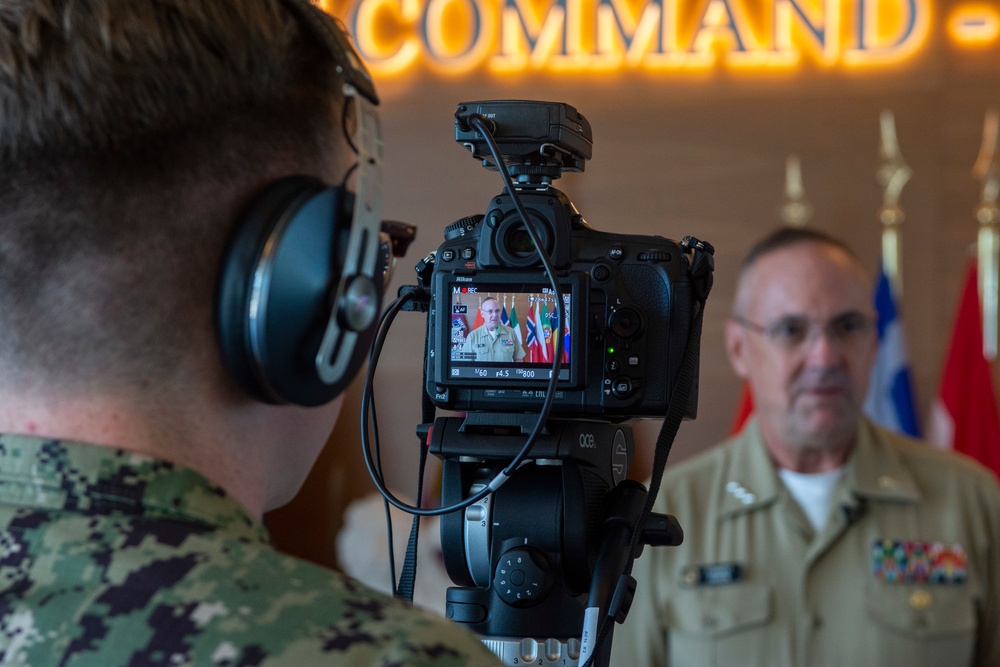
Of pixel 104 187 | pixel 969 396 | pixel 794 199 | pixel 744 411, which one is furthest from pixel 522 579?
pixel 794 199

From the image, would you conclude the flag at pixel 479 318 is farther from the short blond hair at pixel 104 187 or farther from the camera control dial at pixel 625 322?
the short blond hair at pixel 104 187

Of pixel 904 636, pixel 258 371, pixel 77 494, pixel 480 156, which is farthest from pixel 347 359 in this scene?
pixel 904 636

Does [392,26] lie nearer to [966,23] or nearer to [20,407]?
[966,23]

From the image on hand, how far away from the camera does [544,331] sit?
3.20 feet

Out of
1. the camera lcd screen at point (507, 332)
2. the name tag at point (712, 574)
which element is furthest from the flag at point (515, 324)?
the name tag at point (712, 574)

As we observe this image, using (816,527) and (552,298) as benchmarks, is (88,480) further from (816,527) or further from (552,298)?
(816,527)

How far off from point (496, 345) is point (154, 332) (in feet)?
1.18

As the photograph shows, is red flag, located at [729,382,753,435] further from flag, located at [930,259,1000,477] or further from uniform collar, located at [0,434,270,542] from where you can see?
uniform collar, located at [0,434,270,542]

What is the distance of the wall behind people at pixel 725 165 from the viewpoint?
3363mm

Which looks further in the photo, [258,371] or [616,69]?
[616,69]

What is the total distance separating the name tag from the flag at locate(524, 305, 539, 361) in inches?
57.9

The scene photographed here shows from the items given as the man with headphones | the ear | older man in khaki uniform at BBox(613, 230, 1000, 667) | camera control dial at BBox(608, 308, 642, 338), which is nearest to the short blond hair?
the man with headphones

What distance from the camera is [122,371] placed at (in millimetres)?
679

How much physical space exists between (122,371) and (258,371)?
8 cm
